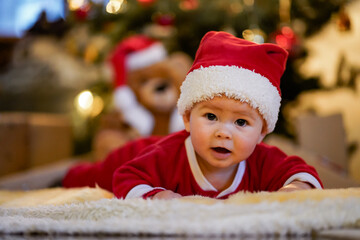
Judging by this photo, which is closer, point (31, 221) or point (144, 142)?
point (31, 221)

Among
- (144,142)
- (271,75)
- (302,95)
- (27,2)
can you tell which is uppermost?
(27,2)

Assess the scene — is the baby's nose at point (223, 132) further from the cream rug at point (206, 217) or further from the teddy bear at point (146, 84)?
the teddy bear at point (146, 84)

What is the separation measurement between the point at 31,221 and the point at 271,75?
49 centimetres

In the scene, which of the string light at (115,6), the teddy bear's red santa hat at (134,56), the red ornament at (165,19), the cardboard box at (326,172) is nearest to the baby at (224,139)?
the cardboard box at (326,172)

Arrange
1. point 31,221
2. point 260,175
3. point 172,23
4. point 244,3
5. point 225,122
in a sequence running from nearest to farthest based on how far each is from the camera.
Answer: point 31,221 < point 225,122 < point 260,175 < point 244,3 < point 172,23

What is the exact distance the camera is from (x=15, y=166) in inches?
78.0

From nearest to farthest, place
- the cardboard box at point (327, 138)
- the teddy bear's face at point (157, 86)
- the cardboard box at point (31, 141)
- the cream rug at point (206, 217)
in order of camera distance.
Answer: the cream rug at point (206, 217) < the cardboard box at point (327, 138) < the teddy bear's face at point (157, 86) < the cardboard box at point (31, 141)

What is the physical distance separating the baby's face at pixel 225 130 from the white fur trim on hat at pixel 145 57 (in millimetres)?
1155

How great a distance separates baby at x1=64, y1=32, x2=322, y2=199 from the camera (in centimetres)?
67

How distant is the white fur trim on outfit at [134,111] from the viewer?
5.93 ft

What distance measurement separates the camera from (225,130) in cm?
65

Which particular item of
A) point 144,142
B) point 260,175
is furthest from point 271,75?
point 144,142

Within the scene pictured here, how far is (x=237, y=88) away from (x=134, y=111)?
1.20 m

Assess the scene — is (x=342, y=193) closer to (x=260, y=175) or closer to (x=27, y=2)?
(x=260, y=175)
